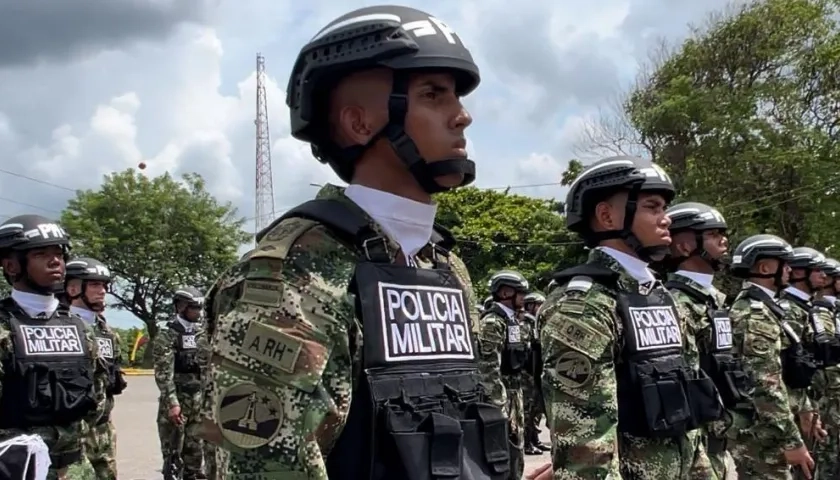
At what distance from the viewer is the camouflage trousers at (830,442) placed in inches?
341

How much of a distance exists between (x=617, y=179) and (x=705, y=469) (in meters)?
1.49

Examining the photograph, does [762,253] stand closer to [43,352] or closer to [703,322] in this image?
[703,322]

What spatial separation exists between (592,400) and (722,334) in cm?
231

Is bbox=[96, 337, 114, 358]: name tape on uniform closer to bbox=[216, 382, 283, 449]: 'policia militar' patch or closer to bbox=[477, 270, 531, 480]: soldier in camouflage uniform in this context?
bbox=[477, 270, 531, 480]: soldier in camouflage uniform

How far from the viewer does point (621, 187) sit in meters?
4.31

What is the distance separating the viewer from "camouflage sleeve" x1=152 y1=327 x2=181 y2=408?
10656 mm

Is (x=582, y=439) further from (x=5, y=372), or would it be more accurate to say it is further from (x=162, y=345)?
(x=162, y=345)

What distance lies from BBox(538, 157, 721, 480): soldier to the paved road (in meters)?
6.99

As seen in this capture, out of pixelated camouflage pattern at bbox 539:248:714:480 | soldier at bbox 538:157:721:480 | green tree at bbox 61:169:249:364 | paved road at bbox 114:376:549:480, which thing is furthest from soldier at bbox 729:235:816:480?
green tree at bbox 61:169:249:364

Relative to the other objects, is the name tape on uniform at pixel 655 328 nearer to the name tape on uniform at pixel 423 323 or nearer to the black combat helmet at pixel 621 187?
the black combat helmet at pixel 621 187

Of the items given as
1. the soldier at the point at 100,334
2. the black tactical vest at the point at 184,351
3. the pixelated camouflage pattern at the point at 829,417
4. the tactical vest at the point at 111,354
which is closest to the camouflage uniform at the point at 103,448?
the soldier at the point at 100,334

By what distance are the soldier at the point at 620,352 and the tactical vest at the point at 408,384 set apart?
4.49ft

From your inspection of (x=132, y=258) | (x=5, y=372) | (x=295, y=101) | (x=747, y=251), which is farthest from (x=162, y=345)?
(x=132, y=258)

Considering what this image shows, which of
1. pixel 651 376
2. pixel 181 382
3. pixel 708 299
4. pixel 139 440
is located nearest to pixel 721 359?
pixel 708 299
